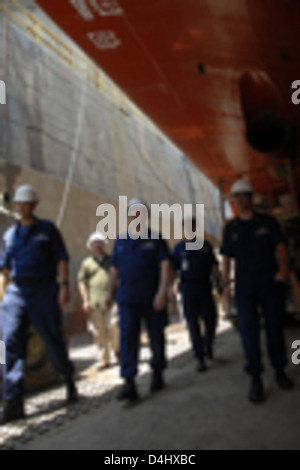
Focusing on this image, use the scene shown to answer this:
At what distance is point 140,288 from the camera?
9.60 ft

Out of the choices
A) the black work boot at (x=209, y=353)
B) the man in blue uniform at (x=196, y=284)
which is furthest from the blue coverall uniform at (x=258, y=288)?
the black work boot at (x=209, y=353)

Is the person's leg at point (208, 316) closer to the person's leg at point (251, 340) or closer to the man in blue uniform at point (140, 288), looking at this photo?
the man in blue uniform at point (140, 288)

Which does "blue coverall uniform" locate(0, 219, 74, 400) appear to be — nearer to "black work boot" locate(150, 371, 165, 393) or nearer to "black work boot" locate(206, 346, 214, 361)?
"black work boot" locate(150, 371, 165, 393)

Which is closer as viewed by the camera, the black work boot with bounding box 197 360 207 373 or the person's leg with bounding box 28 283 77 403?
the person's leg with bounding box 28 283 77 403

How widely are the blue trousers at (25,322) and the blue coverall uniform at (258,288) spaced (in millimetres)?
1380

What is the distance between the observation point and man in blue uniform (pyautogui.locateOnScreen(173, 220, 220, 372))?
3711 mm

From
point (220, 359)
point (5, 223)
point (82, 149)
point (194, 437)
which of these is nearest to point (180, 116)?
point (5, 223)

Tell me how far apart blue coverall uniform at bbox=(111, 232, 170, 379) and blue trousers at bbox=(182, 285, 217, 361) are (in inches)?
23.1

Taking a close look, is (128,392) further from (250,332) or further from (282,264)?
(282,264)

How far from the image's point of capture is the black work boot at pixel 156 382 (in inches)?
119

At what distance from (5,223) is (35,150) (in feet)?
12.9

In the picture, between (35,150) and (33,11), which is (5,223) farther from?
(33,11)

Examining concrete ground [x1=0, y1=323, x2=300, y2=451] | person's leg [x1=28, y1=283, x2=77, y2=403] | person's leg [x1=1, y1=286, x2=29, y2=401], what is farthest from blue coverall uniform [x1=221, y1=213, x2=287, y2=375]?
person's leg [x1=1, y1=286, x2=29, y2=401]

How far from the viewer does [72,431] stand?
230 centimetres
